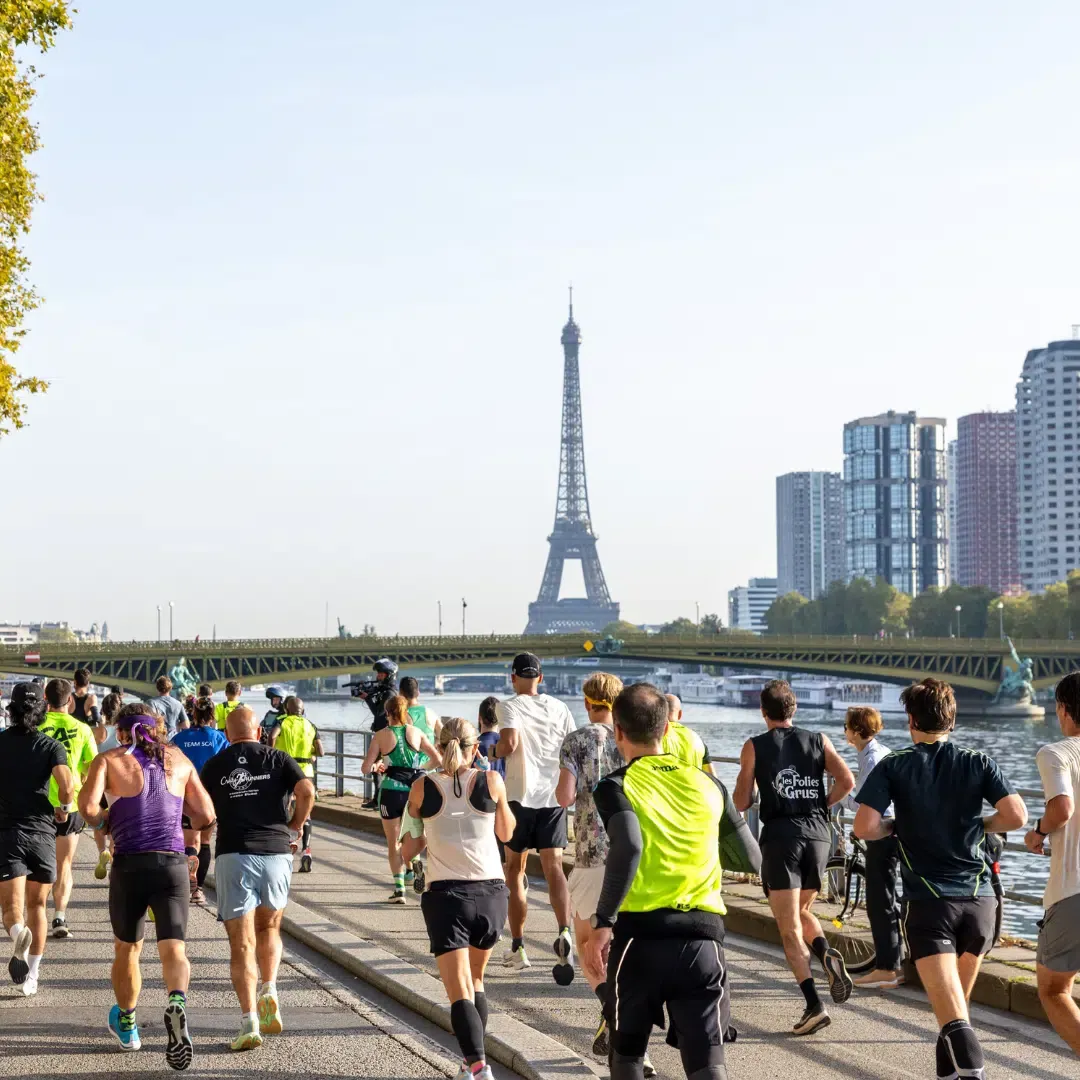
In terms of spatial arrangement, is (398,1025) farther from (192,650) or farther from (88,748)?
(192,650)

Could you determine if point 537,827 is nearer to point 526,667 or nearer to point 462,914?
point 526,667

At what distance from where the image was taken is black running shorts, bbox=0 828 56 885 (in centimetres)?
960

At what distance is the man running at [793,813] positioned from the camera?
8.52 meters

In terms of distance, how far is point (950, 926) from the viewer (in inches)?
266

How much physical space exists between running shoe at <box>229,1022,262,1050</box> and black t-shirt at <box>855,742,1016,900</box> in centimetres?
334

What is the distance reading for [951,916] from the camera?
6750 millimetres

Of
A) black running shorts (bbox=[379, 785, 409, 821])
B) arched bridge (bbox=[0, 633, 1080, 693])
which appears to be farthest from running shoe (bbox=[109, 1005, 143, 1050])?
arched bridge (bbox=[0, 633, 1080, 693])

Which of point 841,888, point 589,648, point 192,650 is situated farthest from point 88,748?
point 589,648

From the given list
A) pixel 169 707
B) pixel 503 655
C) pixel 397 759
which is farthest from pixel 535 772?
pixel 503 655

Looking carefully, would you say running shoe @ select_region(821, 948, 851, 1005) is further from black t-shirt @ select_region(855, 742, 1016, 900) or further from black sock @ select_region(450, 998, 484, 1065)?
black sock @ select_region(450, 998, 484, 1065)

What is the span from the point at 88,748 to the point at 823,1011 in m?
5.89

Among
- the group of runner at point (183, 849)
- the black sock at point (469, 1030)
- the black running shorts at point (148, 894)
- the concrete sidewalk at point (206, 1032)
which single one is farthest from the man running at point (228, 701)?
the black sock at point (469, 1030)

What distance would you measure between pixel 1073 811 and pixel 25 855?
20.4 feet

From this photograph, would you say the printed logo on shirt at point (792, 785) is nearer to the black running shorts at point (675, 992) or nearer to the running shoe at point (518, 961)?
the running shoe at point (518, 961)
